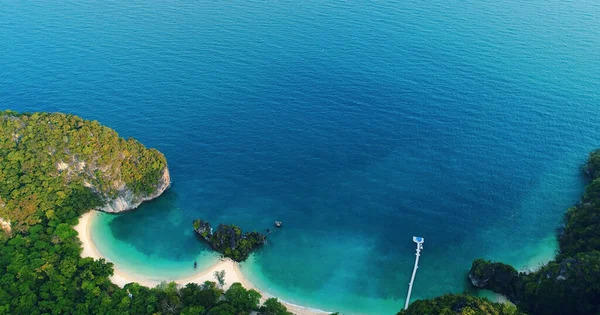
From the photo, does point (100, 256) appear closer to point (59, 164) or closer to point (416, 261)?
point (59, 164)

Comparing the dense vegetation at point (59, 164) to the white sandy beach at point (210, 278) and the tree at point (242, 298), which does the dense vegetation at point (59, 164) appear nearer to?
the white sandy beach at point (210, 278)

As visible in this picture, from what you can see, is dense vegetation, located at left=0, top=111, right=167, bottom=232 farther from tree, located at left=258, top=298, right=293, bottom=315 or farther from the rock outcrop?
the rock outcrop

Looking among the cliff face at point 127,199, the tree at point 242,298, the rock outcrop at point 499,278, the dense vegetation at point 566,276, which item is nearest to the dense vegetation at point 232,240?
the tree at point 242,298

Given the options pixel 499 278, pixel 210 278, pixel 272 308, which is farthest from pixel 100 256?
pixel 499 278

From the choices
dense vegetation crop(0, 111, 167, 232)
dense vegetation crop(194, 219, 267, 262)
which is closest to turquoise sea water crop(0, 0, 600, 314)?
dense vegetation crop(194, 219, 267, 262)

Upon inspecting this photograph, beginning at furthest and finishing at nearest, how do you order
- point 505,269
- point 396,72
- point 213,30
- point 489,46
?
point 213,30, point 489,46, point 396,72, point 505,269

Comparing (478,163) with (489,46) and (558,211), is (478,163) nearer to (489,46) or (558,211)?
(558,211)

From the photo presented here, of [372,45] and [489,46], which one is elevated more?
[489,46]

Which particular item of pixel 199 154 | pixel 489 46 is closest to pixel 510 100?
pixel 489 46
